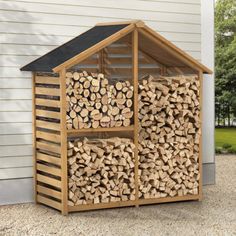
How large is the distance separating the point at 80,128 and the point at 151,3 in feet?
6.69

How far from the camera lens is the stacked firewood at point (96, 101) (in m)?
6.41

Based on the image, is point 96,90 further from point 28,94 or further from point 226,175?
point 226,175

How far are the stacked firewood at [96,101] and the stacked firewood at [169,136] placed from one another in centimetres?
22

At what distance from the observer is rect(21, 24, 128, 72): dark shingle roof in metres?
6.51

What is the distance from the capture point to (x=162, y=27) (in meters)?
7.72

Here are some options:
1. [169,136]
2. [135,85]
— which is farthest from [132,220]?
[135,85]

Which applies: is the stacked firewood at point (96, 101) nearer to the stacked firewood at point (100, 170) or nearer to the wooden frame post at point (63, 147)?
the wooden frame post at point (63, 147)

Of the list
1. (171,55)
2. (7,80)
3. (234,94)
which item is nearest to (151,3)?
(171,55)

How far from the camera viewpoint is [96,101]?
6.53 m

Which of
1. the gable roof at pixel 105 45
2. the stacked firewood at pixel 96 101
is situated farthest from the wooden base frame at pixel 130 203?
the gable roof at pixel 105 45

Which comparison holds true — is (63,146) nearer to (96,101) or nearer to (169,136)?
(96,101)

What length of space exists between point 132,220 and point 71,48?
190cm

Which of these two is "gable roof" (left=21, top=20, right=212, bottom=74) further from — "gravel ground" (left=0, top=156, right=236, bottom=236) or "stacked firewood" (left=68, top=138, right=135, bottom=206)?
"gravel ground" (left=0, top=156, right=236, bottom=236)

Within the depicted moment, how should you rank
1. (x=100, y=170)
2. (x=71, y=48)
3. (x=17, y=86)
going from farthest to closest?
(x=17, y=86) < (x=71, y=48) < (x=100, y=170)
